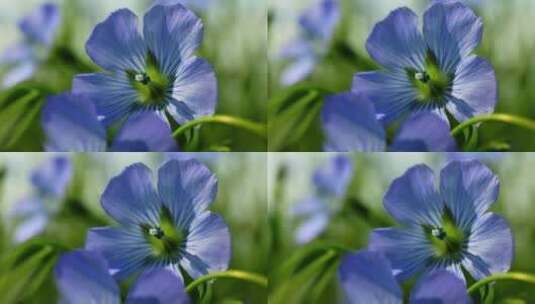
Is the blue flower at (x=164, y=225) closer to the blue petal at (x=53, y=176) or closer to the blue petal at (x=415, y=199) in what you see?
the blue petal at (x=53, y=176)

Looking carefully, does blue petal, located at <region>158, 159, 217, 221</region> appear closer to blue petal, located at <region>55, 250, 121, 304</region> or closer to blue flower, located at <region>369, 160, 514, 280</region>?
blue petal, located at <region>55, 250, 121, 304</region>

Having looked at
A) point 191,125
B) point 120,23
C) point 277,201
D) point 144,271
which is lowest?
point 144,271

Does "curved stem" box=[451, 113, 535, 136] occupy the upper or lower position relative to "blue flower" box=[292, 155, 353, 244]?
upper

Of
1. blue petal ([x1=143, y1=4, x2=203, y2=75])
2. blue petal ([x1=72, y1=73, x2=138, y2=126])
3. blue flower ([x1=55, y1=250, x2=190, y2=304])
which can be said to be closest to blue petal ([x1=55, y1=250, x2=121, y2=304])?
blue flower ([x1=55, y1=250, x2=190, y2=304])

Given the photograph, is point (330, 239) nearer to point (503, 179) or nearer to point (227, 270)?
point (227, 270)

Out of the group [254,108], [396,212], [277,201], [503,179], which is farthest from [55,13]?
[503,179]
